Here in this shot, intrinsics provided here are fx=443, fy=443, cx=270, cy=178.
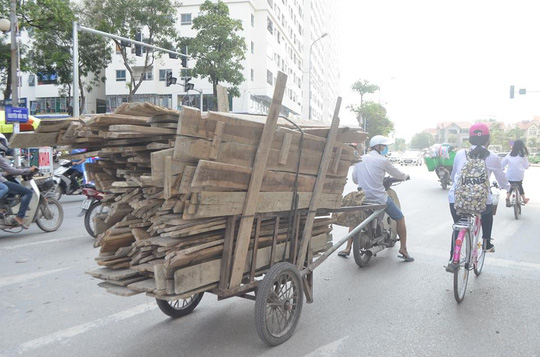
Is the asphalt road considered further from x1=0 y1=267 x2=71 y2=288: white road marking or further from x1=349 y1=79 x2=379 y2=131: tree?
x1=349 y1=79 x2=379 y2=131: tree

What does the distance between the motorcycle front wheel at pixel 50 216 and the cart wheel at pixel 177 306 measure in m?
5.09

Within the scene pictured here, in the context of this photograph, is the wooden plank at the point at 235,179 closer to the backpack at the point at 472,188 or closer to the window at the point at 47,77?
the backpack at the point at 472,188

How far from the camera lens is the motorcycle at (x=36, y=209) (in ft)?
24.0

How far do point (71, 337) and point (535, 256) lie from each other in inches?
239

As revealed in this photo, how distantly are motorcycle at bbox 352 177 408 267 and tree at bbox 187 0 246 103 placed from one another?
22.9 meters

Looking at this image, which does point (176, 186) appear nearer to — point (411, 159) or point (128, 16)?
point (128, 16)

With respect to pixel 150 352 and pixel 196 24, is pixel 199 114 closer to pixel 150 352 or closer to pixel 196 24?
pixel 150 352

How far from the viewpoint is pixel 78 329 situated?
364 centimetres

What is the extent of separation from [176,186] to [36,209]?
19.9 ft

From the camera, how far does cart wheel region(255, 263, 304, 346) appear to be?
10.2 ft

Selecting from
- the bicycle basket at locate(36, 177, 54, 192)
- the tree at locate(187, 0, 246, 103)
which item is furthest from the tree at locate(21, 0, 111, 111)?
the bicycle basket at locate(36, 177, 54, 192)

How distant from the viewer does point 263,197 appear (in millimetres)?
3199

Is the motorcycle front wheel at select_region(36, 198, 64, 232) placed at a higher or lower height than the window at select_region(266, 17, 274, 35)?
lower

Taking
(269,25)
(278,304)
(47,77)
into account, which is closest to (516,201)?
(278,304)
